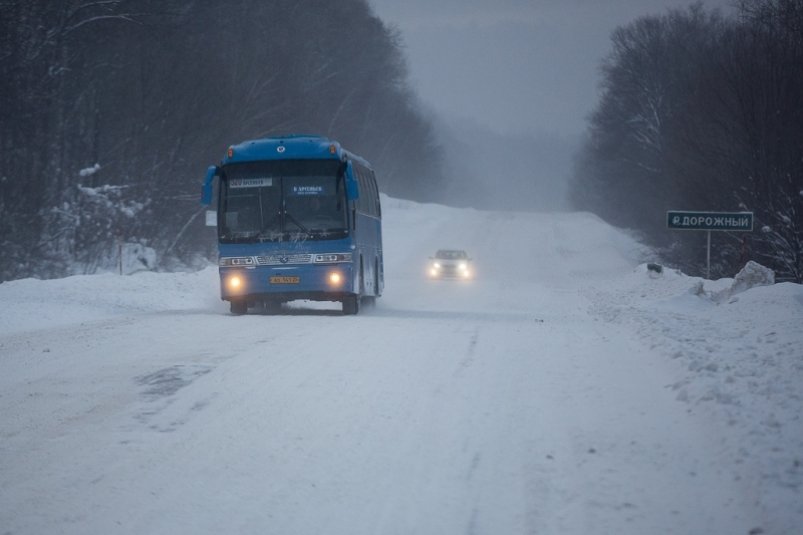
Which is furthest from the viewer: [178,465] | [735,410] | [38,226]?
[38,226]

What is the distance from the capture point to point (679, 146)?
45.5 m

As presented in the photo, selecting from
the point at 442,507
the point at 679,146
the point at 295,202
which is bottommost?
the point at 442,507

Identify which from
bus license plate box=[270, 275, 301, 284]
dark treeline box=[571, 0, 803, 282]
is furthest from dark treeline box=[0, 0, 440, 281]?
dark treeline box=[571, 0, 803, 282]

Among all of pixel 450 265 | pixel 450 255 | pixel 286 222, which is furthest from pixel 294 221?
pixel 450 255

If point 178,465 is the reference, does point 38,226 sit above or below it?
above

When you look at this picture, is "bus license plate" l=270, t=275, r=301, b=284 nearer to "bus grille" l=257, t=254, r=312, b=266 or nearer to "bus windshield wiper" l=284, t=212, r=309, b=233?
"bus grille" l=257, t=254, r=312, b=266

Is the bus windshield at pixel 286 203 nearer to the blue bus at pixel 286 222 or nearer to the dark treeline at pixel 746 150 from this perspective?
the blue bus at pixel 286 222

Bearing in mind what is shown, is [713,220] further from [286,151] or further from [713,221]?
[286,151]

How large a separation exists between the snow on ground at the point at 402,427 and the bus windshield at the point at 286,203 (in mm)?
3605

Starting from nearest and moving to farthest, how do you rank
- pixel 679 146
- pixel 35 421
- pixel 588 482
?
pixel 588 482 → pixel 35 421 → pixel 679 146

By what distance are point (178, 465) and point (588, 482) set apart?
312 centimetres

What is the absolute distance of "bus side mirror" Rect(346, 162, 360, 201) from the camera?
67.6 feet

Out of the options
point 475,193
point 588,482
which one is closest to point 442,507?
point 588,482

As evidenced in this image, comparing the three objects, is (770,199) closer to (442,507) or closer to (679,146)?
(679,146)
